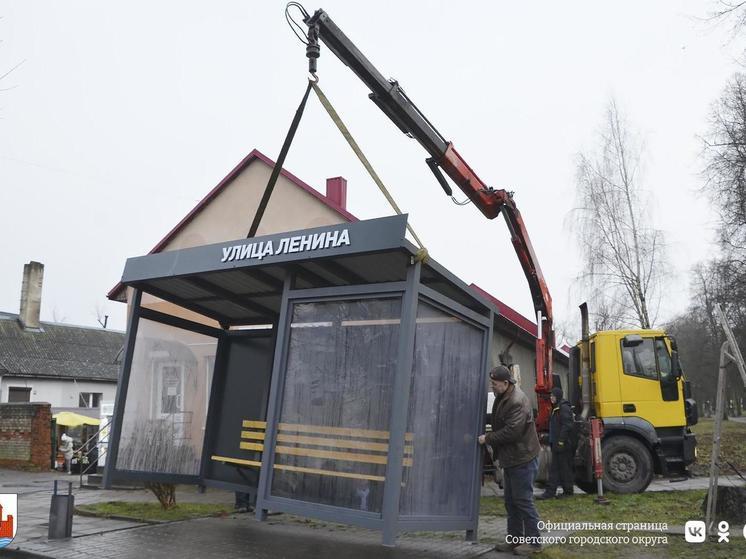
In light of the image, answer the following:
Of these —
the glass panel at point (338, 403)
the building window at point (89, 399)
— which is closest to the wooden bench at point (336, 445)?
the glass panel at point (338, 403)

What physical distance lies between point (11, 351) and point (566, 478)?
2867cm

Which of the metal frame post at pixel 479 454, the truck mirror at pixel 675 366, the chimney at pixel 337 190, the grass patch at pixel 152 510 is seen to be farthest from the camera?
the chimney at pixel 337 190

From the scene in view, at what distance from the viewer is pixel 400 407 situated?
222 inches

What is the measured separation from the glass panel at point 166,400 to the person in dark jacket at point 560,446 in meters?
5.40

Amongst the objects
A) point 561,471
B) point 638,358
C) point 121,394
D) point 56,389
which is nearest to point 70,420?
point 56,389

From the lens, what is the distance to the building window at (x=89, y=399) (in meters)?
32.3

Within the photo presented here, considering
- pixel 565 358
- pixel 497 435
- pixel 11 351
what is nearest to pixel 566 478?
pixel 497 435

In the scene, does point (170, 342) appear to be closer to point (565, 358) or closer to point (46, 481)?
point (46, 481)

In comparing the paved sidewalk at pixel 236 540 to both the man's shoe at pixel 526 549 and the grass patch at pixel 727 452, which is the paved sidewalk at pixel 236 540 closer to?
the man's shoe at pixel 526 549

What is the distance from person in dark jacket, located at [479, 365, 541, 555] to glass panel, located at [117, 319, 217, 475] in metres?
4.42

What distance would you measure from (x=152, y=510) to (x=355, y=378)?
449 cm

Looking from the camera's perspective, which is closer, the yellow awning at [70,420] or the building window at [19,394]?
the yellow awning at [70,420]

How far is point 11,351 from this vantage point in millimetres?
31047

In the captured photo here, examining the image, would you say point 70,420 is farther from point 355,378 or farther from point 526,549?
point 526,549
